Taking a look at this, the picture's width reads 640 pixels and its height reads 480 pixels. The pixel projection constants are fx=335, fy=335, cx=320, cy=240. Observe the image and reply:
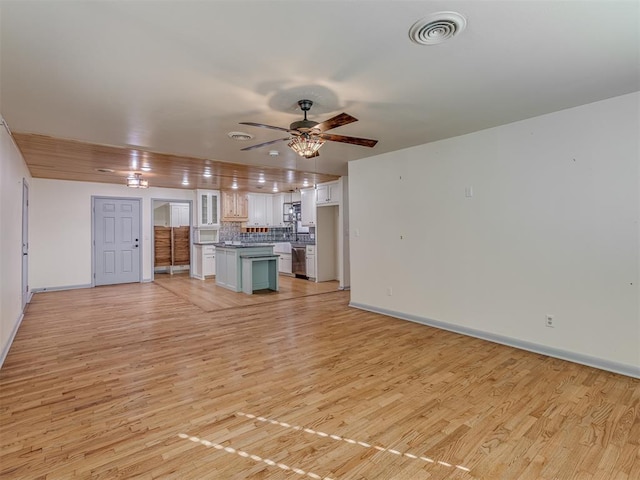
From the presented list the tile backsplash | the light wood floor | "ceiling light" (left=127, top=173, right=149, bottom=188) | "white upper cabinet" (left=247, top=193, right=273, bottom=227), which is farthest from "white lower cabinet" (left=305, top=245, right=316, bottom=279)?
the light wood floor

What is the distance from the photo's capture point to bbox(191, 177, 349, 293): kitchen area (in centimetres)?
711

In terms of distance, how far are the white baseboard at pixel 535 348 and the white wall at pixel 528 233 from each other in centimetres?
1

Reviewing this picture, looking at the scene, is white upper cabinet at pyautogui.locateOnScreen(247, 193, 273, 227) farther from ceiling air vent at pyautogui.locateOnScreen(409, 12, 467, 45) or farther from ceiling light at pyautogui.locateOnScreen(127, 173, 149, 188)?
ceiling air vent at pyautogui.locateOnScreen(409, 12, 467, 45)

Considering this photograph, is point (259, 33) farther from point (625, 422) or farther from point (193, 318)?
point (193, 318)

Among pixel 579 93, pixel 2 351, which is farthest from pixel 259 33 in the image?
pixel 2 351

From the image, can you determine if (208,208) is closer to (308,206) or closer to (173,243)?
(173,243)

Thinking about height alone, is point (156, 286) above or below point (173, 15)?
below

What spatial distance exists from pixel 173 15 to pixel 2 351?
12.1 ft

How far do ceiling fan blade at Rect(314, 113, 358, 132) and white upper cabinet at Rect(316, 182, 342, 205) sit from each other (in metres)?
4.61

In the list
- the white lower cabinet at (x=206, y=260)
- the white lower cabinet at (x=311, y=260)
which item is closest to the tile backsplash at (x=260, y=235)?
the white lower cabinet at (x=311, y=260)

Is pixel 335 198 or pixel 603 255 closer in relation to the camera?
pixel 603 255

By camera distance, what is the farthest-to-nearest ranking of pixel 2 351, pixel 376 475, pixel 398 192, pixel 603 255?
pixel 398 192 → pixel 2 351 → pixel 603 255 → pixel 376 475

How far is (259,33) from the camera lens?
1976 millimetres

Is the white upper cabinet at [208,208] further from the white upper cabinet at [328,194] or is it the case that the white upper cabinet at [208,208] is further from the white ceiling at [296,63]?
the white ceiling at [296,63]
